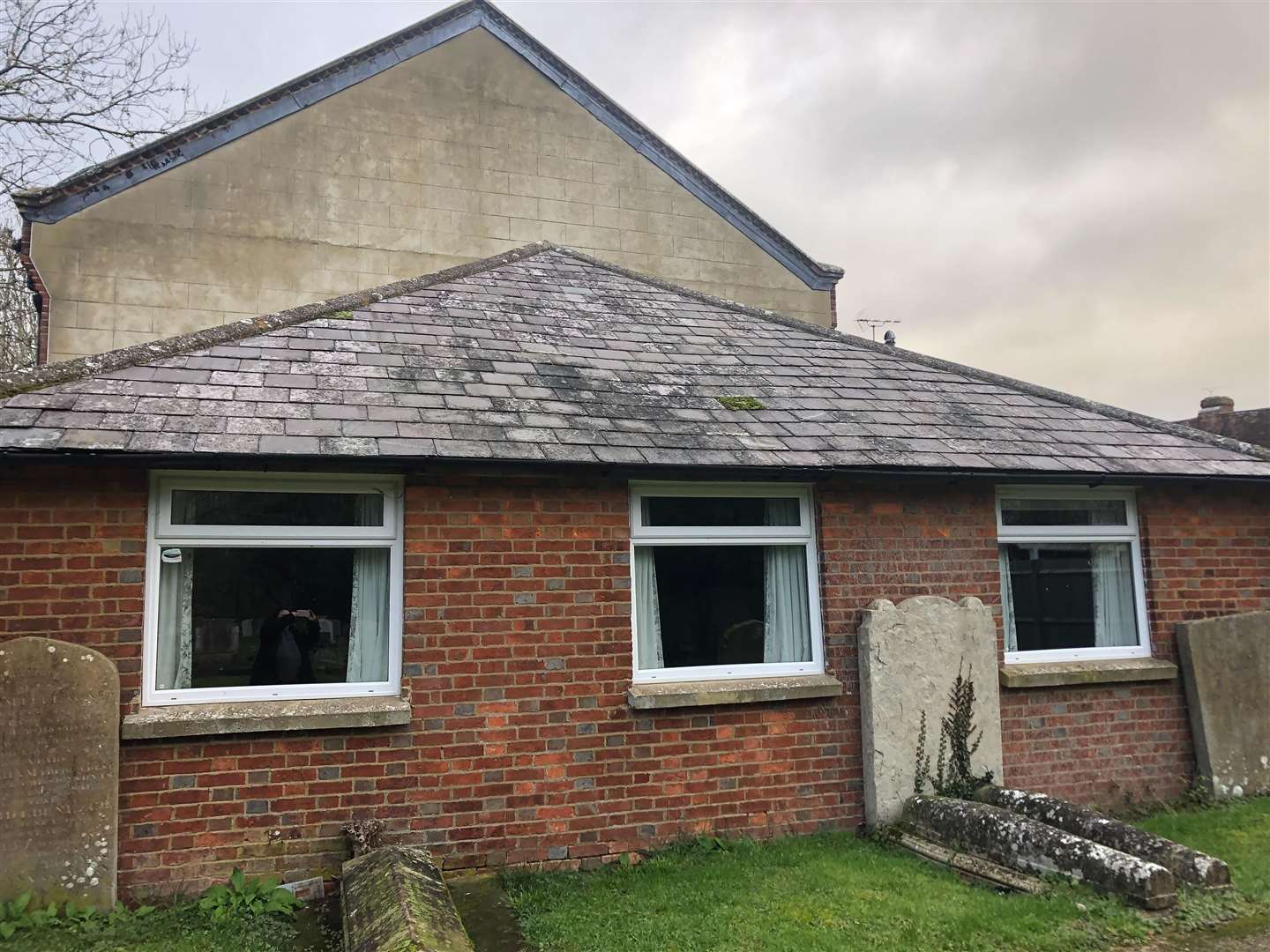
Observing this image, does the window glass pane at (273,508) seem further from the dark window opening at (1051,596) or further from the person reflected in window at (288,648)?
the dark window opening at (1051,596)

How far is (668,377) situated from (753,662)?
99.8 inches

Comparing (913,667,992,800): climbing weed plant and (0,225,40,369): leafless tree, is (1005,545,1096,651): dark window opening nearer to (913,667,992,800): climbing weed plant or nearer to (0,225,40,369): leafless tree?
(913,667,992,800): climbing weed plant

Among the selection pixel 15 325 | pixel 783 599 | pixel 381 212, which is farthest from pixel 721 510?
pixel 15 325

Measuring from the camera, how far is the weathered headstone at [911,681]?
674 centimetres

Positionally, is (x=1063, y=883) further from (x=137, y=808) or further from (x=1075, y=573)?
(x=137, y=808)

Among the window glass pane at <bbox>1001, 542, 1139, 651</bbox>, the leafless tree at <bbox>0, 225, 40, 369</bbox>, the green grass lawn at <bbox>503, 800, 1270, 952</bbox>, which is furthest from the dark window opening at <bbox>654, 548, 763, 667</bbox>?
the leafless tree at <bbox>0, 225, 40, 369</bbox>

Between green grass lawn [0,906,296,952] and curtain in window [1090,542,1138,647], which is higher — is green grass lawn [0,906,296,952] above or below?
below

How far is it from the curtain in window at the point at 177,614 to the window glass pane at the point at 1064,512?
6.41m

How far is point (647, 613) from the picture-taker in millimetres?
6789

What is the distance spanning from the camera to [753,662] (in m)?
7.03

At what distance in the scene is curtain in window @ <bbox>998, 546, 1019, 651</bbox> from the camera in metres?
7.68

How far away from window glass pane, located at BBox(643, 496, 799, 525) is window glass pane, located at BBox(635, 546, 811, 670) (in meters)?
0.21

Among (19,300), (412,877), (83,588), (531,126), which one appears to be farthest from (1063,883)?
(19,300)

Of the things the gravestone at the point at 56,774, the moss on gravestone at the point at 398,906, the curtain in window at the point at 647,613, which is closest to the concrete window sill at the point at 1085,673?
the curtain in window at the point at 647,613
